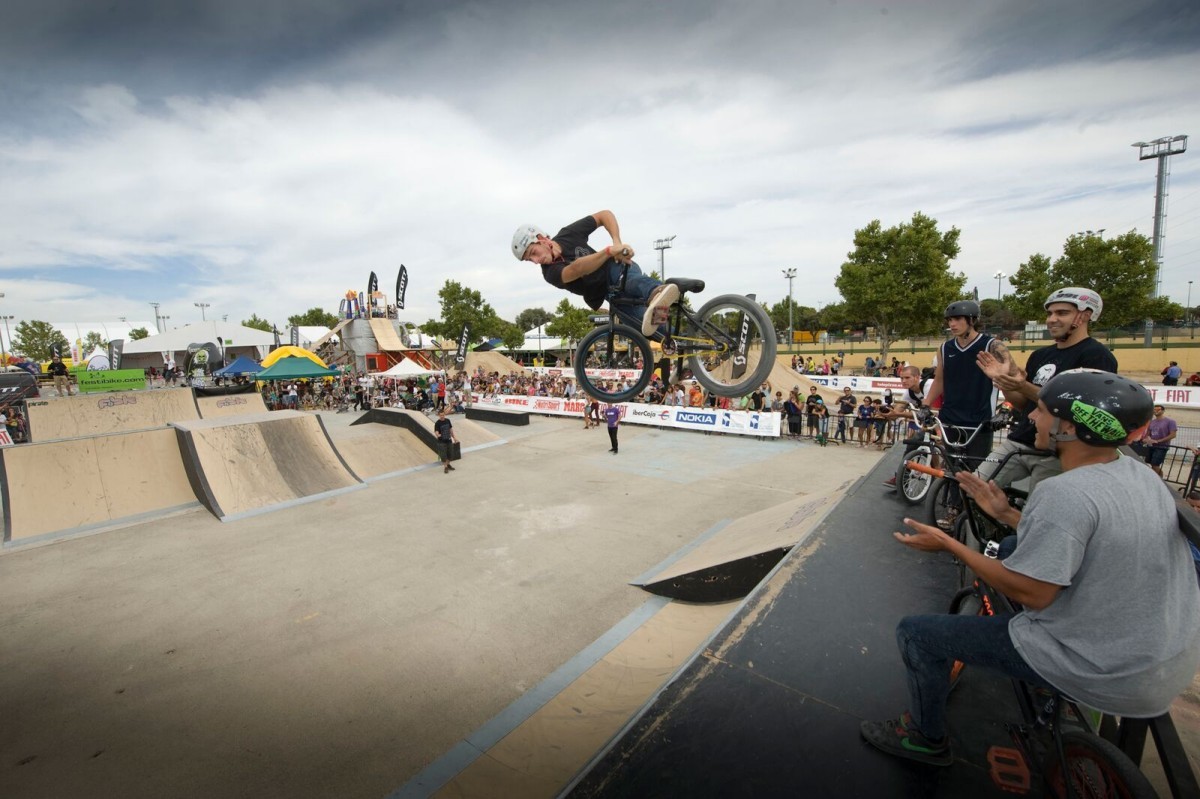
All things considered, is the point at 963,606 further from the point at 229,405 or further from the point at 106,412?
the point at 229,405

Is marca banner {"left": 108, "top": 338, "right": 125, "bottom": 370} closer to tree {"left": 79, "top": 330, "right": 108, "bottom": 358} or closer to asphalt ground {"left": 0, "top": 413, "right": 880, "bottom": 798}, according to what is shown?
asphalt ground {"left": 0, "top": 413, "right": 880, "bottom": 798}

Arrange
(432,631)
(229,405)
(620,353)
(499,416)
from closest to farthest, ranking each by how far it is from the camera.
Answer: (620,353), (432,631), (229,405), (499,416)

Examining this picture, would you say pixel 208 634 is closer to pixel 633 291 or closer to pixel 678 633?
pixel 678 633

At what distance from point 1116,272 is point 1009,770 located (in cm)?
3332

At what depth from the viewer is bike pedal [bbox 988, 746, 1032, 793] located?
2.47m

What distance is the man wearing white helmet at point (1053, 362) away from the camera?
347 centimetres

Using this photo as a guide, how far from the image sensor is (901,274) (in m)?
21.5

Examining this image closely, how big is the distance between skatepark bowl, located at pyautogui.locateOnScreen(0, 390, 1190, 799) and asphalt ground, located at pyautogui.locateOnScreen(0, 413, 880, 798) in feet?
0.11

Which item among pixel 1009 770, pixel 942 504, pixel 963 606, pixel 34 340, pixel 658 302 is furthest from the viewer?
pixel 34 340

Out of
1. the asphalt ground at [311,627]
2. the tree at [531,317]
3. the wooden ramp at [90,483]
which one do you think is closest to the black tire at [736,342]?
the asphalt ground at [311,627]

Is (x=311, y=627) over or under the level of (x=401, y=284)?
under

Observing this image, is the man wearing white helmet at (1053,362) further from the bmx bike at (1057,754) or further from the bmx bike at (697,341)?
the bmx bike at (697,341)

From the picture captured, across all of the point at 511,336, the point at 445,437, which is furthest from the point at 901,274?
the point at 511,336

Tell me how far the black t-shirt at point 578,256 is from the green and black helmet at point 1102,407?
3.09 meters
